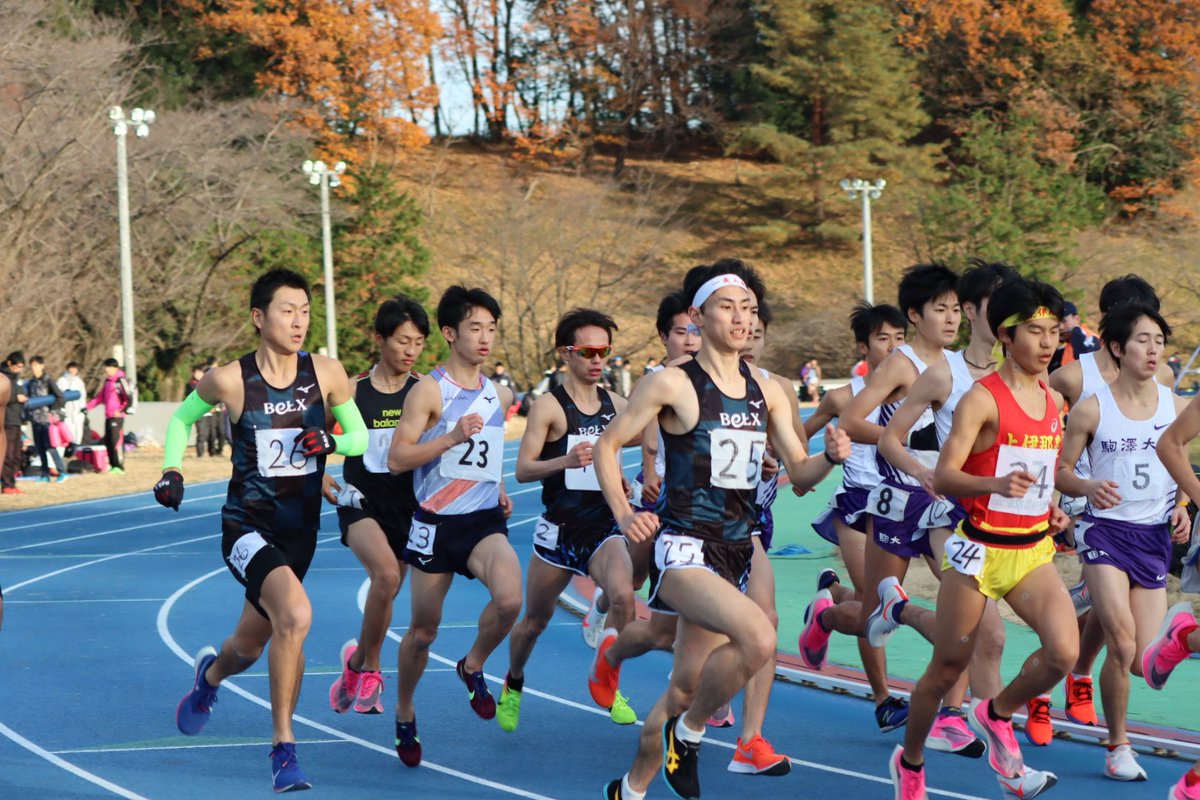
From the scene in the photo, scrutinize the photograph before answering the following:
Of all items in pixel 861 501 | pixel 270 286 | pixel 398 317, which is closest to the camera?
pixel 270 286

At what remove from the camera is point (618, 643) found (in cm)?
708

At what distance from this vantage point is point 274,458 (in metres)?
6.64

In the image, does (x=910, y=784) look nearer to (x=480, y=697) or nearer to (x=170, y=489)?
(x=480, y=697)

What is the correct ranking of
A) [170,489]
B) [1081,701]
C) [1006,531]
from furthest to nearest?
[1081,701]
[170,489]
[1006,531]

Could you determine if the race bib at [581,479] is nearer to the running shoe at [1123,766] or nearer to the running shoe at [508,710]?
the running shoe at [508,710]

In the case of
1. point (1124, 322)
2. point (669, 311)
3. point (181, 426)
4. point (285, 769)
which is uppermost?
point (669, 311)

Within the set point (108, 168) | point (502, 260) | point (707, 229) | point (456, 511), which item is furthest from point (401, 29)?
point (456, 511)

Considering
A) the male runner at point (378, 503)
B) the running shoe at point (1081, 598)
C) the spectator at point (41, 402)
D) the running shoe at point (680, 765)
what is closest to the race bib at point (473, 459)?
the male runner at point (378, 503)

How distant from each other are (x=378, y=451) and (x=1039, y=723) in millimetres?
3627

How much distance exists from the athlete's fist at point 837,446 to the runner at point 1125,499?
1356 millimetres

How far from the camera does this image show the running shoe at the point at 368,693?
7887 mm

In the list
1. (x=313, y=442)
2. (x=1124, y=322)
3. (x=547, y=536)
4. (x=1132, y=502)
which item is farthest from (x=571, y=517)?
(x=1124, y=322)

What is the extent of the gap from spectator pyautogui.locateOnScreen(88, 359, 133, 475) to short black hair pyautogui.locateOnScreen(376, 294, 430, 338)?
17.2 meters

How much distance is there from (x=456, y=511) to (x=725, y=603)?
6.80 feet
